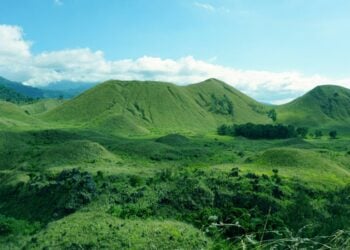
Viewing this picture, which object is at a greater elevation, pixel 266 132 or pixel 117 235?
pixel 266 132

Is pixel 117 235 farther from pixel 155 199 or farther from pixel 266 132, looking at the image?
pixel 266 132

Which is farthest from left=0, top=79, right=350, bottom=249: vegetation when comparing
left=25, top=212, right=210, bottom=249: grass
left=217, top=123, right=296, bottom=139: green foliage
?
left=217, top=123, right=296, bottom=139: green foliage

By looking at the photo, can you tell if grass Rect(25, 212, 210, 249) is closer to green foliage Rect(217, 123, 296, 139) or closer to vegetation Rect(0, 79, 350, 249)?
vegetation Rect(0, 79, 350, 249)

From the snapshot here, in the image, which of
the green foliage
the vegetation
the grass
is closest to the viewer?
the grass

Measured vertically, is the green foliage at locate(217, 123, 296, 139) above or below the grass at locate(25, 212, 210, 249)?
above

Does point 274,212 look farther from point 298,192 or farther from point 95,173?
point 95,173

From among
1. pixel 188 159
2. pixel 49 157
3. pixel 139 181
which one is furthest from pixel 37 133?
pixel 139 181

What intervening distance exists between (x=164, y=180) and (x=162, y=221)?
14228 mm

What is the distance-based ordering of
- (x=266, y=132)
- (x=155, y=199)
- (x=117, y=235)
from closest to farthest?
(x=117, y=235) < (x=155, y=199) < (x=266, y=132)

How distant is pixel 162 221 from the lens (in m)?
53.1

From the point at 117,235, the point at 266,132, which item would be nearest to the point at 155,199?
the point at 117,235

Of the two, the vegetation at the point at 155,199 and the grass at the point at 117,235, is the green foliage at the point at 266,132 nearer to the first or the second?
the vegetation at the point at 155,199

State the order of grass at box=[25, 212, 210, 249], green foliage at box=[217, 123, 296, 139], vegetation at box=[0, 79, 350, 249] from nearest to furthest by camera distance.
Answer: grass at box=[25, 212, 210, 249] → vegetation at box=[0, 79, 350, 249] → green foliage at box=[217, 123, 296, 139]

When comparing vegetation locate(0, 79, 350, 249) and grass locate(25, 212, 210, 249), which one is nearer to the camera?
grass locate(25, 212, 210, 249)
